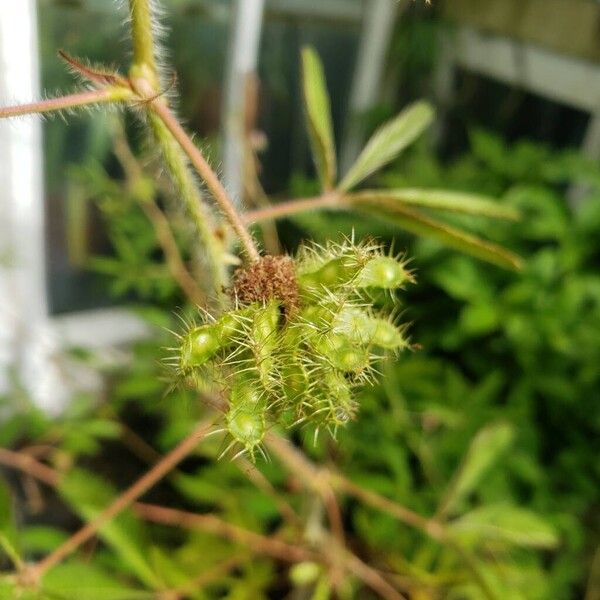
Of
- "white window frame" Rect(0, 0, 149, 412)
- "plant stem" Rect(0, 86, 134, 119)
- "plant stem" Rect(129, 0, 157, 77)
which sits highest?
"plant stem" Rect(129, 0, 157, 77)

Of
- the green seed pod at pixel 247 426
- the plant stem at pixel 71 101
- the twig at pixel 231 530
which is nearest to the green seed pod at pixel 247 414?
the green seed pod at pixel 247 426

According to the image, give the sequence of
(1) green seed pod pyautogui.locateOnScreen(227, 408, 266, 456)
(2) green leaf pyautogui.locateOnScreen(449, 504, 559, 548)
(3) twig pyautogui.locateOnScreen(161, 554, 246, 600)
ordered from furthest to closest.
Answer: (2) green leaf pyautogui.locateOnScreen(449, 504, 559, 548)
(3) twig pyautogui.locateOnScreen(161, 554, 246, 600)
(1) green seed pod pyautogui.locateOnScreen(227, 408, 266, 456)

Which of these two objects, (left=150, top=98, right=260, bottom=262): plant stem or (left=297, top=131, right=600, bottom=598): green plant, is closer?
(left=150, top=98, right=260, bottom=262): plant stem

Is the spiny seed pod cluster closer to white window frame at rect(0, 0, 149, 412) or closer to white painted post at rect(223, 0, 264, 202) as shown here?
white window frame at rect(0, 0, 149, 412)

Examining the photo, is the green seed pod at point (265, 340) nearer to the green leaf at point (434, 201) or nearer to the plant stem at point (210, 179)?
the plant stem at point (210, 179)

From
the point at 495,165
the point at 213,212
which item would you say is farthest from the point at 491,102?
the point at 213,212

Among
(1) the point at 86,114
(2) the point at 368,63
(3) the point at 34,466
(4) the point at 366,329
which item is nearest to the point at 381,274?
(4) the point at 366,329

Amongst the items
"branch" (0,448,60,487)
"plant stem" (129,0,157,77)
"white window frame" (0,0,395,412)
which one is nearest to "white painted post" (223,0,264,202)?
"white window frame" (0,0,395,412)
